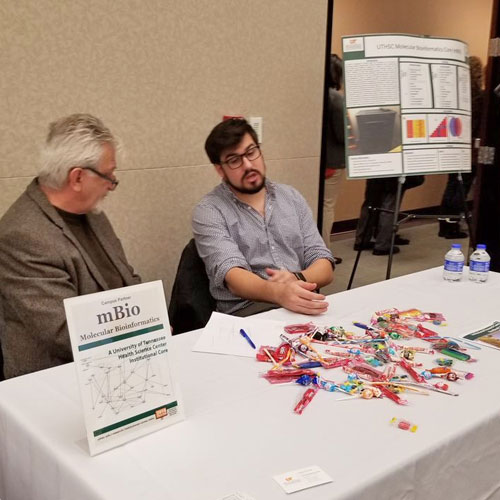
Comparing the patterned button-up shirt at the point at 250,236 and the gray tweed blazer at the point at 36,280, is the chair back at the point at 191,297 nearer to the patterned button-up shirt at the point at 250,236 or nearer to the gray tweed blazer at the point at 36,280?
the patterned button-up shirt at the point at 250,236

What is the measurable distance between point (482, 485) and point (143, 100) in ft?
6.46

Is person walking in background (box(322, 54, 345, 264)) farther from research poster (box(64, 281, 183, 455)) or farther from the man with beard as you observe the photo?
research poster (box(64, 281, 183, 455))

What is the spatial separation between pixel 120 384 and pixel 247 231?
1.31 meters

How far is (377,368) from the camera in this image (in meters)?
1.33

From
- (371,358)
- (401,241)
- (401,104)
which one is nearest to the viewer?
(371,358)

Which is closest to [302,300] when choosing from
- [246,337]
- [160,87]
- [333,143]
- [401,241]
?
[246,337]

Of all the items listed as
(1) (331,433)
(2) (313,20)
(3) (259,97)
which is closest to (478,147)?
(2) (313,20)

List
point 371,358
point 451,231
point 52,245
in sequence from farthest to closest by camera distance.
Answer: point 451,231, point 52,245, point 371,358

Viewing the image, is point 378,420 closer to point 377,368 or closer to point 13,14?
point 377,368

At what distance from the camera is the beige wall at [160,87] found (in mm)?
2180

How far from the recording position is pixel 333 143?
3.88 metres

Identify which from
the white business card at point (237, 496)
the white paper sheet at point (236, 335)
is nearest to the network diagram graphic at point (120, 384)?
the white business card at point (237, 496)

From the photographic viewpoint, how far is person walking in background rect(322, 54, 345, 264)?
365cm

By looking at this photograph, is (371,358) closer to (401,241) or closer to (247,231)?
(247,231)
